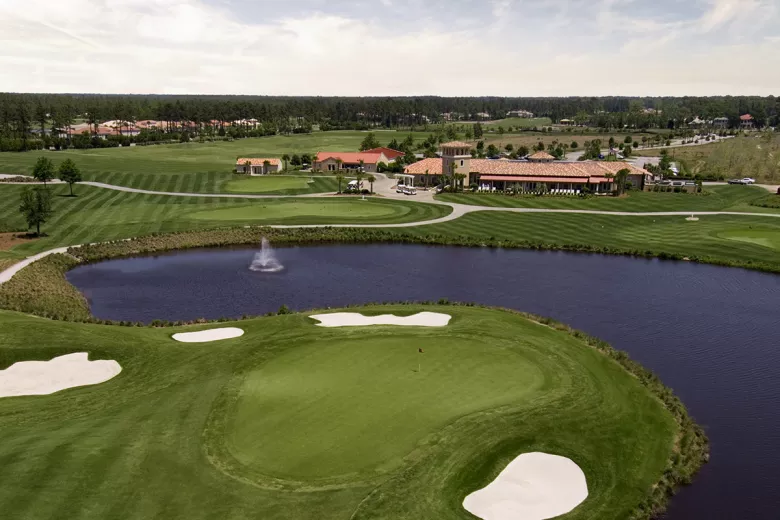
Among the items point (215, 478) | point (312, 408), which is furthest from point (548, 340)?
point (215, 478)

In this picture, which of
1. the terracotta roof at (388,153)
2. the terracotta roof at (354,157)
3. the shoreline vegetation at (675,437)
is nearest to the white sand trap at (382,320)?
the shoreline vegetation at (675,437)

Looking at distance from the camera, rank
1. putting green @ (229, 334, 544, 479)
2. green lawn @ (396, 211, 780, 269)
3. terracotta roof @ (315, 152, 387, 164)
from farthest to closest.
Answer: terracotta roof @ (315, 152, 387, 164)
green lawn @ (396, 211, 780, 269)
putting green @ (229, 334, 544, 479)

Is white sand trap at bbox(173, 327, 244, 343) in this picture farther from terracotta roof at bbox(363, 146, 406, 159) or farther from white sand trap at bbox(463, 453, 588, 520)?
terracotta roof at bbox(363, 146, 406, 159)

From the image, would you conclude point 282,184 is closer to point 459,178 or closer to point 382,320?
point 459,178

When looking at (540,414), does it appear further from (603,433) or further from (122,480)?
(122,480)

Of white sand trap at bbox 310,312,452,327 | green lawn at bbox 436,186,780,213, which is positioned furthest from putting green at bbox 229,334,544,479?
green lawn at bbox 436,186,780,213

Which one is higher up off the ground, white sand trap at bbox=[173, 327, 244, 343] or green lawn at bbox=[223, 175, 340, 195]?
green lawn at bbox=[223, 175, 340, 195]
